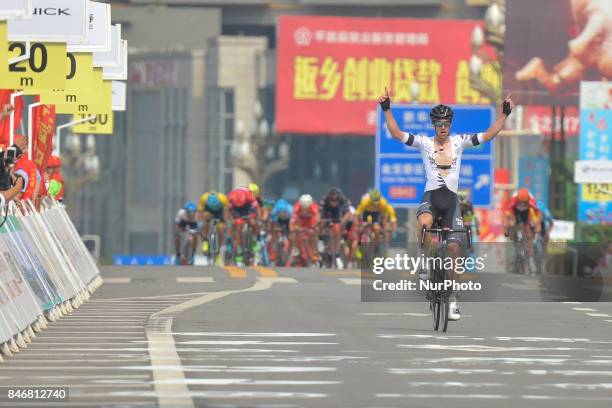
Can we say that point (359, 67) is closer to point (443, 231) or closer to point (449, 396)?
point (443, 231)

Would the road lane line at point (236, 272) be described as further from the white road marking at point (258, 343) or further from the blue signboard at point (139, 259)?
the blue signboard at point (139, 259)

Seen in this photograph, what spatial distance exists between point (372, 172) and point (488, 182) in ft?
208

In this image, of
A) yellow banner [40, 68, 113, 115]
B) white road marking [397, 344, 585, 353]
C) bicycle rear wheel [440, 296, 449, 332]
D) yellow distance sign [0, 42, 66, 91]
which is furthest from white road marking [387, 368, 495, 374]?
yellow banner [40, 68, 113, 115]

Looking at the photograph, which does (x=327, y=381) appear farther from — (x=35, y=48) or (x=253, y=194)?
(x=253, y=194)

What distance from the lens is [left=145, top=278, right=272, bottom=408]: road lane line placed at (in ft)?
44.4

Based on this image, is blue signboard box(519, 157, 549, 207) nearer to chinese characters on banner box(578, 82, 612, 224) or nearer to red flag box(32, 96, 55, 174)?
chinese characters on banner box(578, 82, 612, 224)

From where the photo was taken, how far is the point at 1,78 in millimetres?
24453

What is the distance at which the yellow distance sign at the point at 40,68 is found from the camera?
2739 centimetres

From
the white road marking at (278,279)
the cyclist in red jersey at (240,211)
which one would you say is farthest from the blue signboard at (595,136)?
the white road marking at (278,279)

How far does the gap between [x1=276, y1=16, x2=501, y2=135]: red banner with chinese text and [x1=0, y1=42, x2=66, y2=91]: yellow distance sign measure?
78209mm

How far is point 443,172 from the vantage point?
67.8 feet

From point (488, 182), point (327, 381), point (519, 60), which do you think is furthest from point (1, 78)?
point (519, 60)

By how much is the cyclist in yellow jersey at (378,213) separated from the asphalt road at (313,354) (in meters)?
16.5

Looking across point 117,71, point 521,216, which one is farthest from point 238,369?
point 521,216
